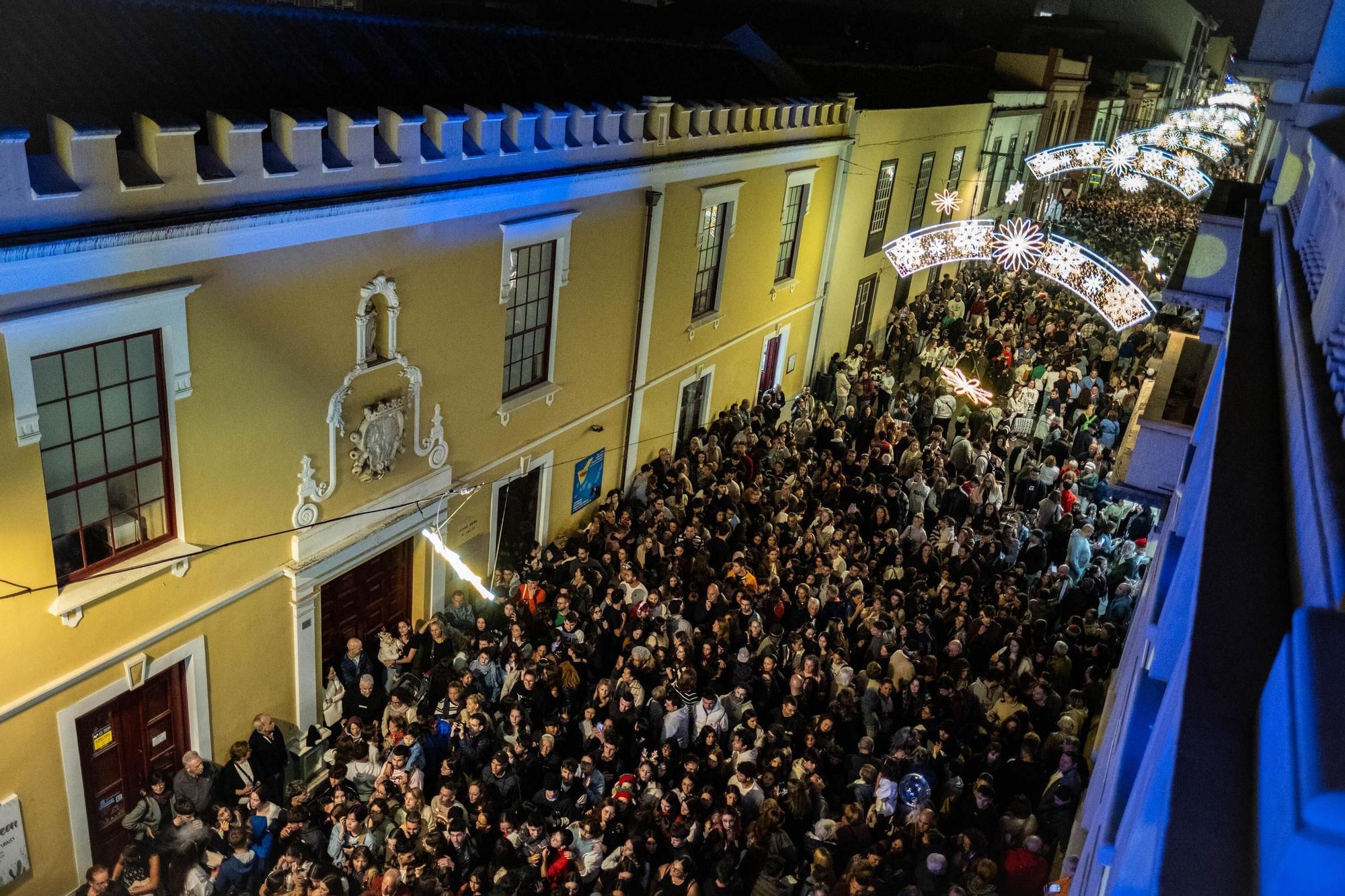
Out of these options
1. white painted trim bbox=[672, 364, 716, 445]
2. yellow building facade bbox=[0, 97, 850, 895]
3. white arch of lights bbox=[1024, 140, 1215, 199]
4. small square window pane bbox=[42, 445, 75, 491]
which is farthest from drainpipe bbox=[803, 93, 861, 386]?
small square window pane bbox=[42, 445, 75, 491]

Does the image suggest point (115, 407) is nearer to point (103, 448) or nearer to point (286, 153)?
point (103, 448)

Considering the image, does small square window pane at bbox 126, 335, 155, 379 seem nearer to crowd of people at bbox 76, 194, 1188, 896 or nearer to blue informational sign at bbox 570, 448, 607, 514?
crowd of people at bbox 76, 194, 1188, 896

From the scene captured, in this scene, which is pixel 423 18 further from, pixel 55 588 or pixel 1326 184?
pixel 1326 184

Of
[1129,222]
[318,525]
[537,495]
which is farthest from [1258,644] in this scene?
[1129,222]

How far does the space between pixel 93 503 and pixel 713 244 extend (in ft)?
36.3

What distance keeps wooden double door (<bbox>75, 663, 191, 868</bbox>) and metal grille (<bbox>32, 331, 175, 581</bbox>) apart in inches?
59.0

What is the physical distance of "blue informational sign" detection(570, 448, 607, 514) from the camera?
1468cm

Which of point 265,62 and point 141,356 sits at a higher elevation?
point 265,62

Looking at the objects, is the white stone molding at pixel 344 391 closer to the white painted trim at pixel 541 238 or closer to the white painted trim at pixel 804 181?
the white painted trim at pixel 541 238

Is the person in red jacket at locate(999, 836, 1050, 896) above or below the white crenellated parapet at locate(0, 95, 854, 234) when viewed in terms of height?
below

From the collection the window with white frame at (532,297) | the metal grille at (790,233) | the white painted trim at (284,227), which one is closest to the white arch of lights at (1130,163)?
the metal grille at (790,233)

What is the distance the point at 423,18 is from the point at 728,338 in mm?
7773

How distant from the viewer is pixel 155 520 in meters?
8.61

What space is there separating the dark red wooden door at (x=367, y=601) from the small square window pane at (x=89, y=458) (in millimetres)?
3173
